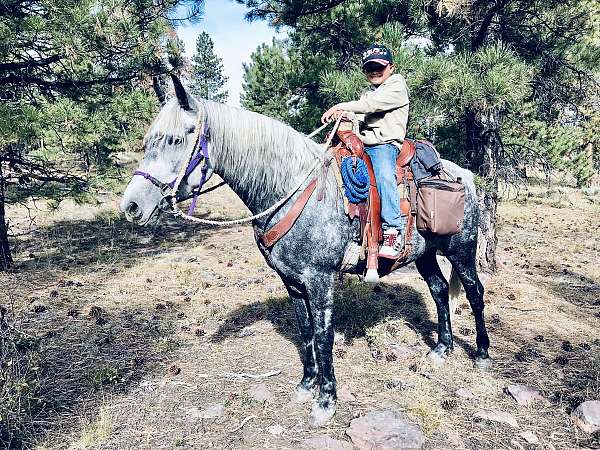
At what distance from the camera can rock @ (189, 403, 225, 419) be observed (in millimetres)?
3937

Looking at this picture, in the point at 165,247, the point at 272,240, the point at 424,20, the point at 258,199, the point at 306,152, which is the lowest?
the point at 165,247

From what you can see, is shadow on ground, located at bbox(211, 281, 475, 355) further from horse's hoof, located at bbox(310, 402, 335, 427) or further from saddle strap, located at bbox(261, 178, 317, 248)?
saddle strap, located at bbox(261, 178, 317, 248)

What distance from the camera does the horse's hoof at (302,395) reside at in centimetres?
422

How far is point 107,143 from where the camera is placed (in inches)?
588

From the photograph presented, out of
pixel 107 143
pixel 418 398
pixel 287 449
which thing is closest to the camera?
pixel 287 449

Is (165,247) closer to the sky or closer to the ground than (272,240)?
closer to the ground

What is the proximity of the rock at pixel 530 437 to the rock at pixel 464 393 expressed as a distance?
24.8 inches

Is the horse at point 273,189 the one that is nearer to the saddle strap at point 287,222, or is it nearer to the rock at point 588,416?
the saddle strap at point 287,222

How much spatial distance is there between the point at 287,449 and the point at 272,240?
1774 millimetres

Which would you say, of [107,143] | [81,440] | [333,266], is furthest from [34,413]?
[107,143]

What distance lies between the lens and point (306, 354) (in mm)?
4340

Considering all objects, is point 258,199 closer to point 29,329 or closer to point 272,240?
point 272,240

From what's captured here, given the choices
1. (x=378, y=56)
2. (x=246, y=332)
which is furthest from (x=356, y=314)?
(x=378, y=56)

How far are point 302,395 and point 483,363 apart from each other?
2.17m
